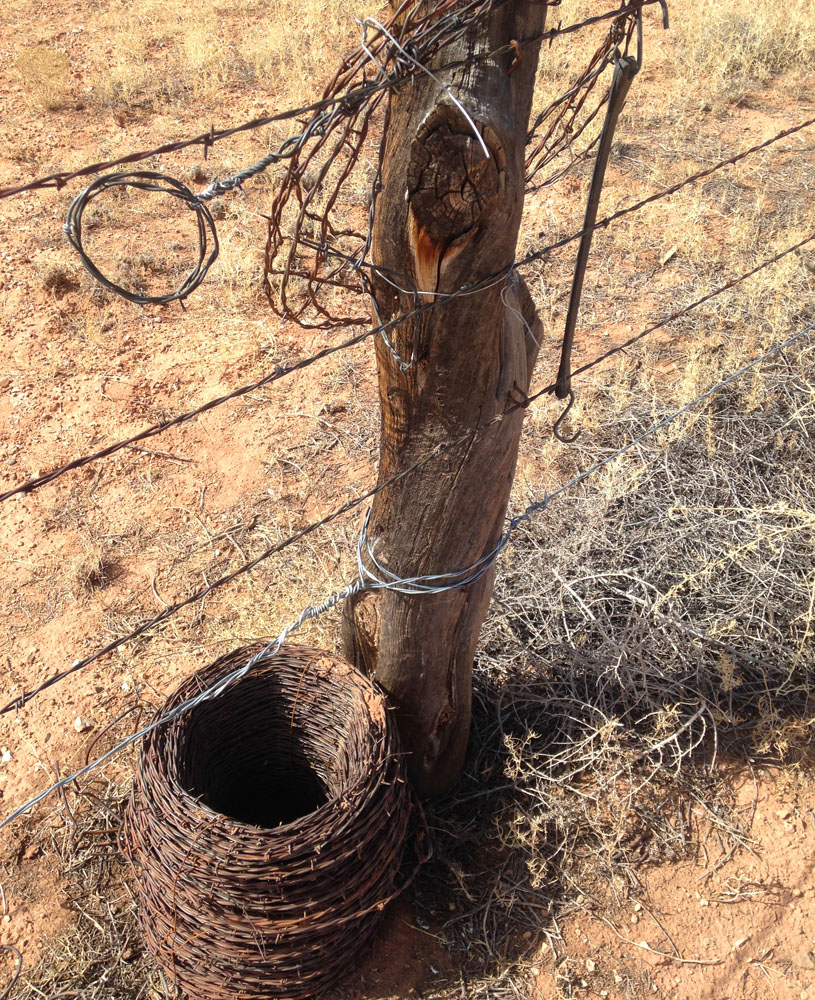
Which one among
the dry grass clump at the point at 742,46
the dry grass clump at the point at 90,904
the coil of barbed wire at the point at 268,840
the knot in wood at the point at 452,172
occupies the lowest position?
the dry grass clump at the point at 90,904

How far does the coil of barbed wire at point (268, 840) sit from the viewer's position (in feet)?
6.93

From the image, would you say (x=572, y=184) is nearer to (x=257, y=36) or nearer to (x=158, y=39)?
(x=257, y=36)

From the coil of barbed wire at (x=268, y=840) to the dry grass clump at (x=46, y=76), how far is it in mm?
6264

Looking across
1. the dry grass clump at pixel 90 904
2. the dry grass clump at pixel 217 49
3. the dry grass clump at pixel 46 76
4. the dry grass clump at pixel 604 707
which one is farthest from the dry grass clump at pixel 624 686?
the dry grass clump at pixel 46 76

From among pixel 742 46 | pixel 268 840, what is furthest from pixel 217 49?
pixel 268 840

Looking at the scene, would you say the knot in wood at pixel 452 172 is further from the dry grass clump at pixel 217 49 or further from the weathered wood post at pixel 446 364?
the dry grass clump at pixel 217 49

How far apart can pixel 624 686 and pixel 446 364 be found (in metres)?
1.55

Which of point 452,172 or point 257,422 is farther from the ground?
point 452,172

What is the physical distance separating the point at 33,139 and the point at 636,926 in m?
6.69

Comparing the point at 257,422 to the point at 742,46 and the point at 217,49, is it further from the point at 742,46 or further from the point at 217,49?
the point at 742,46

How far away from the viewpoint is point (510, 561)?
3383 millimetres

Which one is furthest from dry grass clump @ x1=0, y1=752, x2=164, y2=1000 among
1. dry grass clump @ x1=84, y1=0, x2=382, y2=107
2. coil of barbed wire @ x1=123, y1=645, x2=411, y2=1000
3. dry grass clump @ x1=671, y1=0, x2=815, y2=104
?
dry grass clump @ x1=671, y1=0, x2=815, y2=104

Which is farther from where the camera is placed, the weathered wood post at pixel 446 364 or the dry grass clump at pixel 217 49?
the dry grass clump at pixel 217 49

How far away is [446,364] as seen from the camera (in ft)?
6.10
